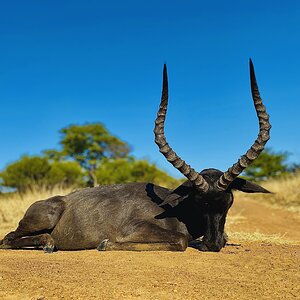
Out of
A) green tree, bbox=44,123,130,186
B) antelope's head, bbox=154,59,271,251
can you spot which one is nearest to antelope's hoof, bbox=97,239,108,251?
antelope's head, bbox=154,59,271,251

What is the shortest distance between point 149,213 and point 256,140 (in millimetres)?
2153

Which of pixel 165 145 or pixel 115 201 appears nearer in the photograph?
pixel 165 145

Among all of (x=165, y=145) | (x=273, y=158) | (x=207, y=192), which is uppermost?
(x=273, y=158)

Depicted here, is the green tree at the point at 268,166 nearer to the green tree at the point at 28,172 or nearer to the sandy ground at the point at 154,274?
the green tree at the point at 28,172

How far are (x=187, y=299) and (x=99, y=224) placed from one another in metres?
4.02

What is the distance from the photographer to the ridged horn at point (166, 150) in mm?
7320

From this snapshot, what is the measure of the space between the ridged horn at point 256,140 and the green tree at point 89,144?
40.9 meters

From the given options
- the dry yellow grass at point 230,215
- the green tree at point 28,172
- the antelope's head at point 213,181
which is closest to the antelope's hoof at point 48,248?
the antelope's head at point 213,181

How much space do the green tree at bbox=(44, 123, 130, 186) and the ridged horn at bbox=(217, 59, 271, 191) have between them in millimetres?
40860

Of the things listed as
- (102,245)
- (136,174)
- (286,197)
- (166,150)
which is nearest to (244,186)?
(166,150)

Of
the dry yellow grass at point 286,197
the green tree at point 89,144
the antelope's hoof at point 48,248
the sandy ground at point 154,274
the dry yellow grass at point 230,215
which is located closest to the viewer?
the sandy ground at point 154,274

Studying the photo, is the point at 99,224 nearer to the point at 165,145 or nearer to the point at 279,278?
the point at 165,145

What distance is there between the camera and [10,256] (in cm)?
751

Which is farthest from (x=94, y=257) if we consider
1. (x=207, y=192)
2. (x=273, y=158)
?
(x=273, y=158)
